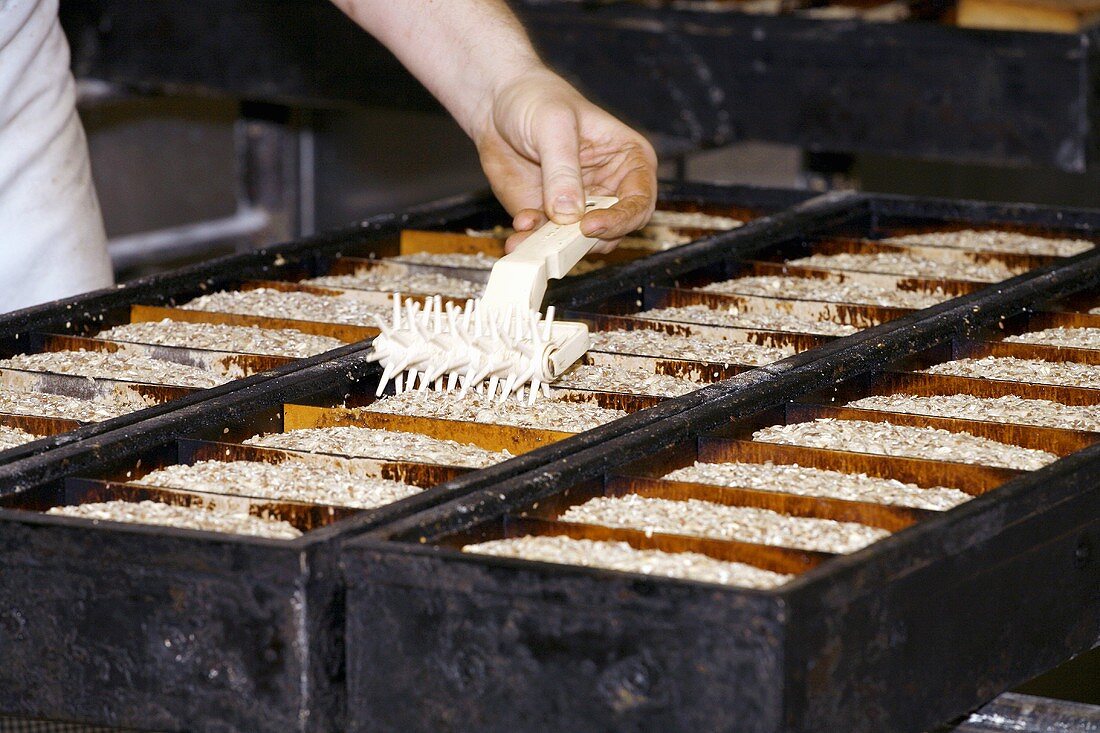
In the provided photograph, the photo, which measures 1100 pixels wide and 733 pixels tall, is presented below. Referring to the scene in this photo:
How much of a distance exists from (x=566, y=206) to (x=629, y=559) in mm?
732

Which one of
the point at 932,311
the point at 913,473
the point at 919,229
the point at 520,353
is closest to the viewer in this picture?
the point at 913,473

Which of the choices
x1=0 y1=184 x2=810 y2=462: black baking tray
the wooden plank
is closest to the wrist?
x1=0 y1=184 x2=810 y2=462: black baking tray

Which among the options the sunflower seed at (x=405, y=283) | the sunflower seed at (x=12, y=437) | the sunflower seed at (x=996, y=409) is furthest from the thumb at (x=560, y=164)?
the sunflower seed at (x=12, y=437)

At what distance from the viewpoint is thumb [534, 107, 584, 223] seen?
1.87 m

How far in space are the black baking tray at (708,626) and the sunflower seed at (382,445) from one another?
137 mm

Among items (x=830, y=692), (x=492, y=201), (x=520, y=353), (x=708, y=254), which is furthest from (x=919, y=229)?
(x=830, y=692)

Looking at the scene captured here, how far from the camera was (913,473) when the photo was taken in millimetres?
1444

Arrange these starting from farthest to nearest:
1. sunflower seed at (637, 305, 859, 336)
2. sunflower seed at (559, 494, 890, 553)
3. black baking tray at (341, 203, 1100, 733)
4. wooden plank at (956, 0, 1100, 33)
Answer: wooden plank at (956, 0, 1100, 33) < sunflower seed at (637, 305, 859, 336) < sunflower seed at (559, 494, 890, 553) < black baking tray at (341, 203, 1100, 733)

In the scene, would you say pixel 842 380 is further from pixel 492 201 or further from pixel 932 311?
pixel 492 201

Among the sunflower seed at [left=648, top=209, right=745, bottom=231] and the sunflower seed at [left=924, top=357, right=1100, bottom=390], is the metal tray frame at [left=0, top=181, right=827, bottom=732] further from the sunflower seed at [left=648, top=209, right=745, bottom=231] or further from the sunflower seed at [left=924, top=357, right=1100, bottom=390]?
the sunflower seed at [left=648, top=209, right=745, bottom=231]

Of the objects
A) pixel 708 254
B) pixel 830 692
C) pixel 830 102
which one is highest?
pixel 830 102

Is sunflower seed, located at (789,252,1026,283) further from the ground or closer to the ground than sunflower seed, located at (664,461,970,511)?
further from the ground

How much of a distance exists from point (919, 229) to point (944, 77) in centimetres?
90

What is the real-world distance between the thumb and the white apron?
685mm
